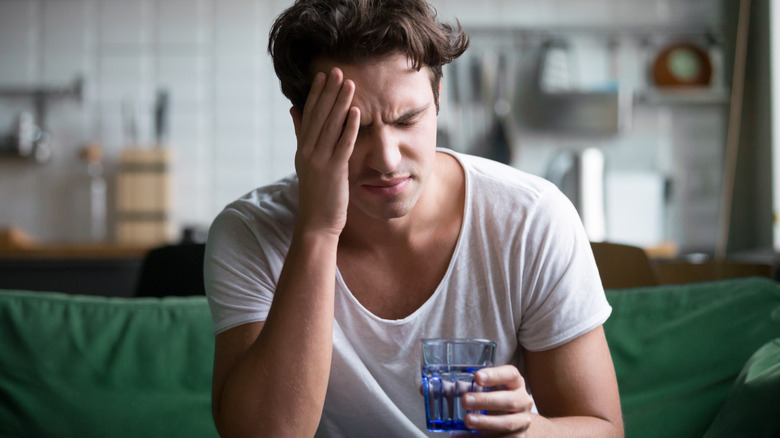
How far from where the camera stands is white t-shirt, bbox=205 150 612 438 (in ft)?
4.44

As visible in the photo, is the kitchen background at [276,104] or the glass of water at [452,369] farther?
the kitchen background at [276,104]

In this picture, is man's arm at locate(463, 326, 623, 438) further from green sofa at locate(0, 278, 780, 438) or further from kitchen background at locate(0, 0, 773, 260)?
kitchen background at locate(0, 0, 773, 260)

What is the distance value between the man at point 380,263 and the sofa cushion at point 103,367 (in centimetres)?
39

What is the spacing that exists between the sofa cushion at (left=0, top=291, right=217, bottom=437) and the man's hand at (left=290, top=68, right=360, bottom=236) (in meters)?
0.59

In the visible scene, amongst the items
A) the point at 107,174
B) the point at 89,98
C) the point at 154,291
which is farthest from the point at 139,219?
the point at 154,291

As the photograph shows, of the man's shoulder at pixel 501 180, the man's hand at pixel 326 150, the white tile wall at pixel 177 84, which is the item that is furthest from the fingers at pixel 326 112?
the white tile wall at pixel 177 84

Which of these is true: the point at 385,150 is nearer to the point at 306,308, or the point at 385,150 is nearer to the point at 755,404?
the point at 306,308

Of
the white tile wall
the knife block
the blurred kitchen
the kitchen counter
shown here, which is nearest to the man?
the kitchen counter

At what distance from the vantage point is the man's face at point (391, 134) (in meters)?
1.25

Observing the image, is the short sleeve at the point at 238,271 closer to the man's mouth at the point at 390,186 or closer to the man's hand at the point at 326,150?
the man's hand at the point at 326,150

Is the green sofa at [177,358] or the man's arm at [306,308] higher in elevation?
the man's arm at [306,308]

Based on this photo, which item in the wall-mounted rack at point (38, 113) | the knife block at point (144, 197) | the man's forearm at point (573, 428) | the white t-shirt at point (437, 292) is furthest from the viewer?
the wall-mounted rack at point (38, 113)

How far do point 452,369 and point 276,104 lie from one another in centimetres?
346

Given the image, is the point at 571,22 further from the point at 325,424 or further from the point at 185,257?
the point at 325,424
